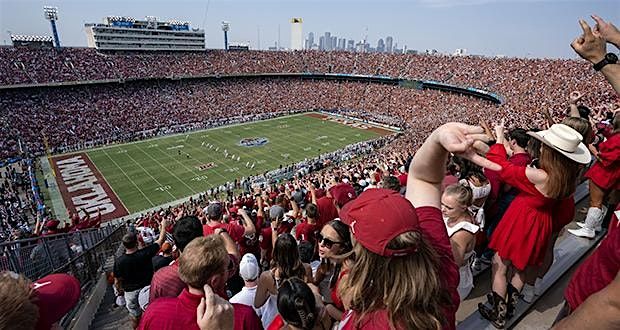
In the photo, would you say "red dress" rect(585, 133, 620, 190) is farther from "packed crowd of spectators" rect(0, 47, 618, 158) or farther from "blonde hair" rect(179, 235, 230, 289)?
"packed crowd of spectators" rect(0, 47, 618, 158)

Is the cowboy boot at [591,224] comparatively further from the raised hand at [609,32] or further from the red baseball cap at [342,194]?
the red baseball cap at [342,194]

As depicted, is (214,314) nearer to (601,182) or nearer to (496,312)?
(496,312)

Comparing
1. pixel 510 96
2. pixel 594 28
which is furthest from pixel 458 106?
pixel 594 28

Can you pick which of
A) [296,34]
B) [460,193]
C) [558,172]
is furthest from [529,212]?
[296,34]

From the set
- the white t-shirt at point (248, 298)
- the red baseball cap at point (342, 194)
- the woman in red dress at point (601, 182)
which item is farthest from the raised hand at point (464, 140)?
the red baseball cap at point (342, 194)

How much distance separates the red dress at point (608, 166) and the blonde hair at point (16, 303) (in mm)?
5470

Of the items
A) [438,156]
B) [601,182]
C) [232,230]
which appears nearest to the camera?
[438,156]

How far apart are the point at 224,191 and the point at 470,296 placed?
21922 mm

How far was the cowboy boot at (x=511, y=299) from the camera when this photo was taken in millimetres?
2984

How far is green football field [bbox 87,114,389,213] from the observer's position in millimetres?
25219

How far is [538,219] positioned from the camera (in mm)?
3098

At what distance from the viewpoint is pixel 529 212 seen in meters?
3.13

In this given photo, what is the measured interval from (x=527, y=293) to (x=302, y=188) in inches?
Answer: 439

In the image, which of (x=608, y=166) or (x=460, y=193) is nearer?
(x=460, y=193)
